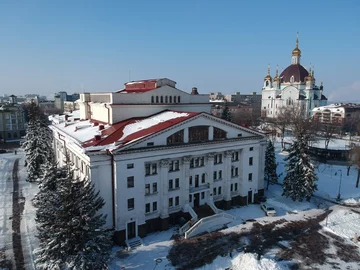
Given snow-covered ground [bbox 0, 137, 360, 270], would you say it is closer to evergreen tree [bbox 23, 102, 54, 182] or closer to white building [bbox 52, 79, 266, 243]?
evergreen tree [bbox 23, 102, 54, 182]

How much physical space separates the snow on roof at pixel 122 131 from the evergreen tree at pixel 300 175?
15.9m

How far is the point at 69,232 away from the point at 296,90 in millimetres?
100944

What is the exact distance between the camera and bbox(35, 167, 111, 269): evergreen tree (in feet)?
62.1

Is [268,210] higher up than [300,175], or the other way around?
[300,175]

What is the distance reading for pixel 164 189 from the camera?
29.2 meters

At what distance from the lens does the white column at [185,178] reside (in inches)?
1196

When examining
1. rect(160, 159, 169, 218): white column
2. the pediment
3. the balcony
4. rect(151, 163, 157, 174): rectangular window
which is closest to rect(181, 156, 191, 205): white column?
the balcony

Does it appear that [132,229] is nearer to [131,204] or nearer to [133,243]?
[133,243]

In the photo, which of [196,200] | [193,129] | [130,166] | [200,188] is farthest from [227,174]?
[130,166]

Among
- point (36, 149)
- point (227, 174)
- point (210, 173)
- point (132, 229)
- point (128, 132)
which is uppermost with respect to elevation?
point (128, 132)

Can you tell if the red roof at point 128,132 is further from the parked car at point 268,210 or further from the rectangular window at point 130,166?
A: the parked car at point 268,210

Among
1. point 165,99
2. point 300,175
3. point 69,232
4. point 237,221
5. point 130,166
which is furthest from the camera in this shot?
point 165,99

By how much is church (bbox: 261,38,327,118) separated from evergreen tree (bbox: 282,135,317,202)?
71.8 metres

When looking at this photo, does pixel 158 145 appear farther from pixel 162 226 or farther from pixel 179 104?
pixel 179 104
